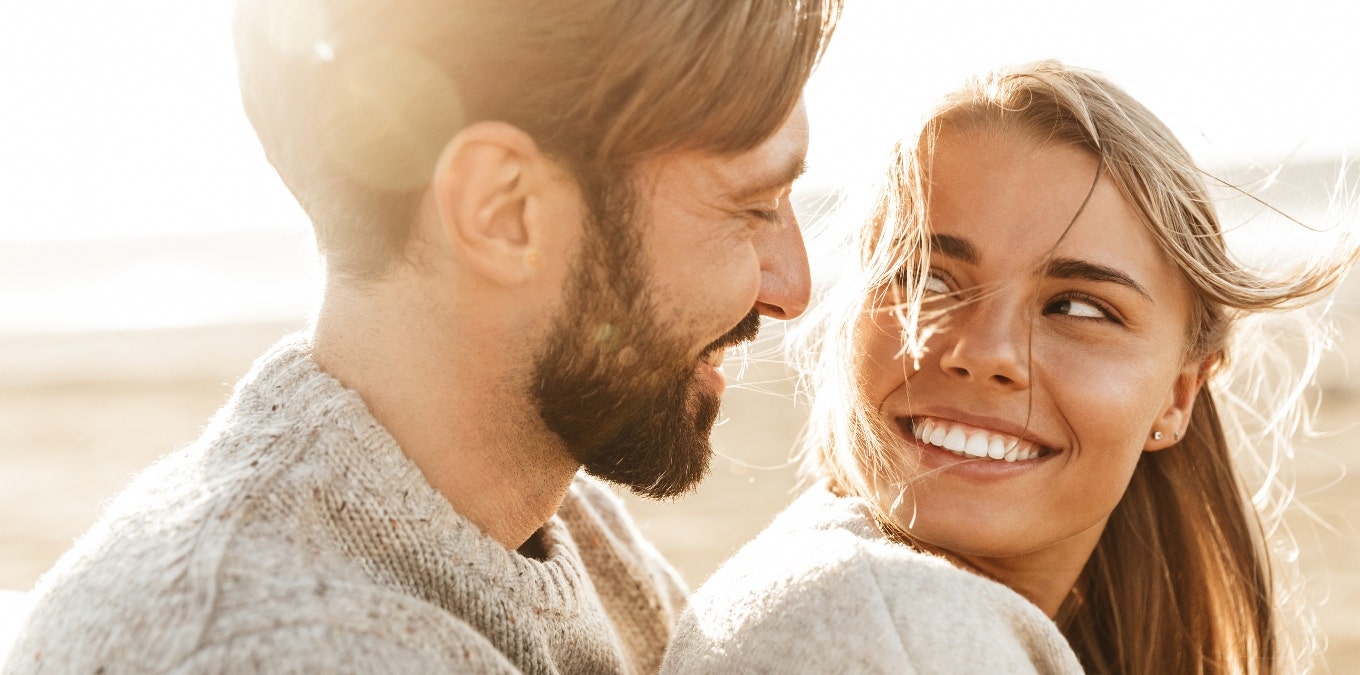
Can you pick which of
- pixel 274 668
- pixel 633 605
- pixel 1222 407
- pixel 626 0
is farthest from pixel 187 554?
pixel 1222 407

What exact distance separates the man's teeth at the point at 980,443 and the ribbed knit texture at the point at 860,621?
0.54 metres

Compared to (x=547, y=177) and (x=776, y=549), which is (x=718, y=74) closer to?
(x=547, y=177)

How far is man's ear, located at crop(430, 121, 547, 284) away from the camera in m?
1.94

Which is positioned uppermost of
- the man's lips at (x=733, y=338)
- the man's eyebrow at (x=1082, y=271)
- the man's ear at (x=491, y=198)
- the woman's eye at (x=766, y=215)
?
the man's ear at (x=491, y=198)

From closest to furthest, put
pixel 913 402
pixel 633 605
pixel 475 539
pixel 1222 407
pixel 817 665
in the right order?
pixel 817 665 → pixel 475 539 → pixel 913 402 → pixel 633 605 → pixel 1222 407

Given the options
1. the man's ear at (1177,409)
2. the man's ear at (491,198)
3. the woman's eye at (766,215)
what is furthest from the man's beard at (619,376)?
the man's ear at (1177,409)

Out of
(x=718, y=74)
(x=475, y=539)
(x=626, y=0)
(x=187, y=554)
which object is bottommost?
(x=475, y=539)

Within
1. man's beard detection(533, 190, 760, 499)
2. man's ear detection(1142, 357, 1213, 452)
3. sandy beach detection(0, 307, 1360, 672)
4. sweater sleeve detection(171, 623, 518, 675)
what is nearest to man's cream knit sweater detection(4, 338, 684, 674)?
sweater sleeve detection(171, 623, 518, 675)

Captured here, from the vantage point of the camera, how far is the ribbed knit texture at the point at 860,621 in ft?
5.30

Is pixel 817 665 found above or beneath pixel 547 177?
beneath

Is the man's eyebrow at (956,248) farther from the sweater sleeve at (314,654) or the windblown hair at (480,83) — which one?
the sweater sleeve at (314,654)

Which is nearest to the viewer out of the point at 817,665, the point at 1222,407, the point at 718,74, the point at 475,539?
the point at 817,665

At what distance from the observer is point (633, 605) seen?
263 centimetres

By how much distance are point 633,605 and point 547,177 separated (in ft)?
3.51
